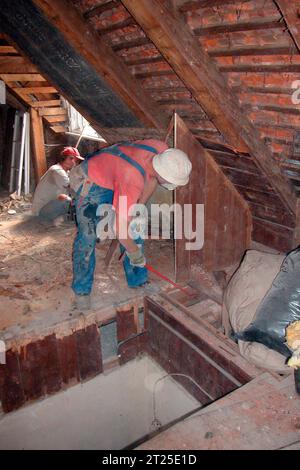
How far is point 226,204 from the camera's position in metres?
3.33

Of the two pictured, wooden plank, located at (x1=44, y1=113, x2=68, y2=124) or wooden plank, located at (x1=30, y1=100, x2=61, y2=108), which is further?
wooden plank, located at (x1=44, y1=113, x2=68, y2=124)

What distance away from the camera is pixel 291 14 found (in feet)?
4.62

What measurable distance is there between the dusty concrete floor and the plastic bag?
1119 millimetres

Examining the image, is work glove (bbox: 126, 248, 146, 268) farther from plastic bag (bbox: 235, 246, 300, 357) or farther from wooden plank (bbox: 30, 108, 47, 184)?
wooden plank (bbox: 30, 108, 47, 184)

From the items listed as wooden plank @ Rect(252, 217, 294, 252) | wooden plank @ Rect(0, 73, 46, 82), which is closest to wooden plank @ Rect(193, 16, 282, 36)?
wooden plank @ Rect(252, 217, 294, 252)

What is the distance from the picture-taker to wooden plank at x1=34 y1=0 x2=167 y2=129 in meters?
2.53

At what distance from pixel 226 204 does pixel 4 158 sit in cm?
455

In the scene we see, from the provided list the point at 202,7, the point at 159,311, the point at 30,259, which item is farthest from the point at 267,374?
the point at 30,259

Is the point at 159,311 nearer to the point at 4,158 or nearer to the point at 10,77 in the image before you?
the point at 10,77

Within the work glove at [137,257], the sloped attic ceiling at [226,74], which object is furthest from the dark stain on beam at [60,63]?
A: the work glove at [137,257]

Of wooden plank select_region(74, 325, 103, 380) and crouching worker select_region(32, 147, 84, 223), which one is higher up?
crouching worker select_region(32, 147, 84, 223)

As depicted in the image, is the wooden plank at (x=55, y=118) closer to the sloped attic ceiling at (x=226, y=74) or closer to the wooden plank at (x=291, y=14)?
the sloped attic ceiling at (x=226, y=74)
